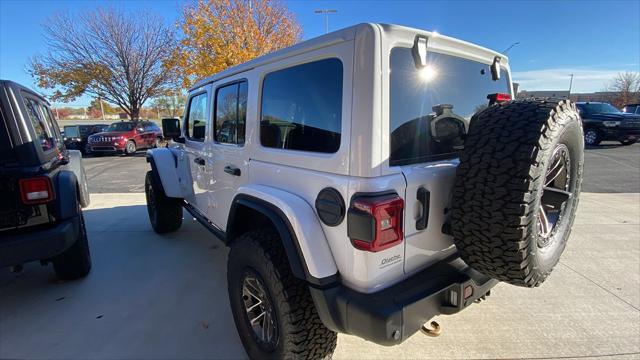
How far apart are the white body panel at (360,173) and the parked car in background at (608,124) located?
619 inches

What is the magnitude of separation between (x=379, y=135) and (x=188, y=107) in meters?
3.07

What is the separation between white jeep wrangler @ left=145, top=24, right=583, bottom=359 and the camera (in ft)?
4.95

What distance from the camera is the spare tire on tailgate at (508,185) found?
1.47 m

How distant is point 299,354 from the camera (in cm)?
182

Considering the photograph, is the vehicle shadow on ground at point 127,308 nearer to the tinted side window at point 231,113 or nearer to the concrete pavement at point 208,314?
the concrete pavement at point 208,314

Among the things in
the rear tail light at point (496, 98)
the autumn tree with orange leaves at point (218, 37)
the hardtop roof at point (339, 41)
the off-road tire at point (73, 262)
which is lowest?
the off-road tire at point (73, 262)

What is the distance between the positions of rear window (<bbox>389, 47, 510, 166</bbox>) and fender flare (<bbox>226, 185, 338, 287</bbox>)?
1.76ft

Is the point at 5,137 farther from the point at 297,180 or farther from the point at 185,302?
the point at 297,180

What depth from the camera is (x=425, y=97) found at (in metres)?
1.80

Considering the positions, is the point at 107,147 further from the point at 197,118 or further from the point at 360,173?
the point at 360,173

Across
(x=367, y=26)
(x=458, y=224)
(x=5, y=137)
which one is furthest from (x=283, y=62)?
(x=5, y=137)

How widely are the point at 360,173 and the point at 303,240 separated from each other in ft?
1.57

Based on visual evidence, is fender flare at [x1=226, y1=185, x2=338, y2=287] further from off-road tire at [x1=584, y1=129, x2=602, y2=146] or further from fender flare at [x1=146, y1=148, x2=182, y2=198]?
off-road tire at [x1=584, y1=129, x2=602, y2=146]

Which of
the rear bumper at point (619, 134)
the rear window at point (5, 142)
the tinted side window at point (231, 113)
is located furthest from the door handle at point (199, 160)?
the rear bumper at point (619, 134)
